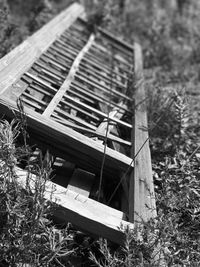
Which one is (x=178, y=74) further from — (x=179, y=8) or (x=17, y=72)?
(x=179, y=8)

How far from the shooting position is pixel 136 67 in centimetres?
534

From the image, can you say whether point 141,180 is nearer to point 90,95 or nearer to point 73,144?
point 73,144

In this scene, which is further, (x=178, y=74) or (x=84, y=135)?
(x=178, y=74)

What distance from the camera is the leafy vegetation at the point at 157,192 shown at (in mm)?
2109

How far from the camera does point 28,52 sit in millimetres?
3709

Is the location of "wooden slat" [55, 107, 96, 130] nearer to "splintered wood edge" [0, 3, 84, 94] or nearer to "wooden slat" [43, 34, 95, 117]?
"wooden slat" [43, 34, 95, 117]

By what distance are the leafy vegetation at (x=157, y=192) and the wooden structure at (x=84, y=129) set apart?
13 cm

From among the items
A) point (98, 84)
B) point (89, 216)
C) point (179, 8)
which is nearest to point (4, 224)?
point (89, 216)

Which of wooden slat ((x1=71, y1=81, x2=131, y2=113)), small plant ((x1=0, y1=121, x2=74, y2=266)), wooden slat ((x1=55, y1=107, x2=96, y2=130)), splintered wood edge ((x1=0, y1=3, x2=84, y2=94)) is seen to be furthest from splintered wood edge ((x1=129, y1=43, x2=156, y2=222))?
splintered wood edge ((x1=0, y1=3, x2=84, y2=94))

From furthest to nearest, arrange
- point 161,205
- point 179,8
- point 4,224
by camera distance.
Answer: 1. point 179,8
2. point 161,205
3. point 4,224

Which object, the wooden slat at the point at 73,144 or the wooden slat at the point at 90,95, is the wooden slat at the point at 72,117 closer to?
the wooden slat at the point at 73,144

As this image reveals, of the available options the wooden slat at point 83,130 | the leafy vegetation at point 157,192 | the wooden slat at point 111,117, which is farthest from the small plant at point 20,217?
the wooden slat at point 111,117

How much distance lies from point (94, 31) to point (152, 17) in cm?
295

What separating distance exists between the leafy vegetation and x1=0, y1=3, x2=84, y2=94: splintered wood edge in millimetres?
279
